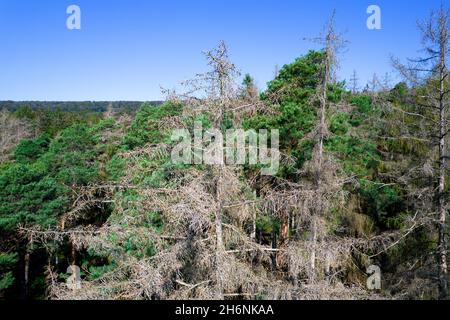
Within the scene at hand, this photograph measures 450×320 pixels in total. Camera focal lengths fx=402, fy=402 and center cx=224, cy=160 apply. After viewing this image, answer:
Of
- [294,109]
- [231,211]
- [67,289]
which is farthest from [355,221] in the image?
[67,289]

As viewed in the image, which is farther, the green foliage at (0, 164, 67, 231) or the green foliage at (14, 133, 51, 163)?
the green foliage at (14, 133, 51, 163)

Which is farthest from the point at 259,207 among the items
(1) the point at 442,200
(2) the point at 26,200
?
(2) the point at 26,200

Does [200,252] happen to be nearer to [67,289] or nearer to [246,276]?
[246,276]

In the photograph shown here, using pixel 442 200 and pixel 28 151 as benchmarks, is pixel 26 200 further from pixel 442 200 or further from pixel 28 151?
pixel 442 200

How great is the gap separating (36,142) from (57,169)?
10.1 meters

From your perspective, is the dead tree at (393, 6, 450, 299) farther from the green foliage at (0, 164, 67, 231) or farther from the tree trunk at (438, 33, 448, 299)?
the green foliage at (0, 164, 67, 231)

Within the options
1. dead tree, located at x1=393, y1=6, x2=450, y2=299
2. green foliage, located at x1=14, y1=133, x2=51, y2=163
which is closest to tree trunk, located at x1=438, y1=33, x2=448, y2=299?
dead tree, located at x1=393, y1=6, x2=450, y2=299

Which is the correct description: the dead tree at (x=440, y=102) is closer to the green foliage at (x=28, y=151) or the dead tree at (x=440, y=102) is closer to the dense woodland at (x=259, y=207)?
the dense woodland at (x=259, y=207)

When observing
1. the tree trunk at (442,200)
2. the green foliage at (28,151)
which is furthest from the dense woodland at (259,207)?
the green foliage at (28,151)

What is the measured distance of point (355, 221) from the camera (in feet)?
58.8

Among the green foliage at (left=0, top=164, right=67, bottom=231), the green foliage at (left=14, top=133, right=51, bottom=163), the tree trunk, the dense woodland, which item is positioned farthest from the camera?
the green foliage at (left=14, top=133, right=51, bottom=163)

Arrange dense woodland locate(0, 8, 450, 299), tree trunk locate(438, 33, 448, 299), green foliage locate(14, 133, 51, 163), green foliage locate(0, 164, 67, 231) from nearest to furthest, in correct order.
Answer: dense woodland locate(0, 8, 450, 299) < tree trunk locate(438, 33, 448, 299) < green foliage locate(0, 164, 67, 231) < green foliage locate(14, 133, 51, 163)

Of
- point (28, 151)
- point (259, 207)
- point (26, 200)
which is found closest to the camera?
point (259, 207)

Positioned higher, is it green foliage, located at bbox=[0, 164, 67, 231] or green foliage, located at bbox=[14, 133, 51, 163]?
green foliage, located at bbox=[14, 133, 51, 163]
